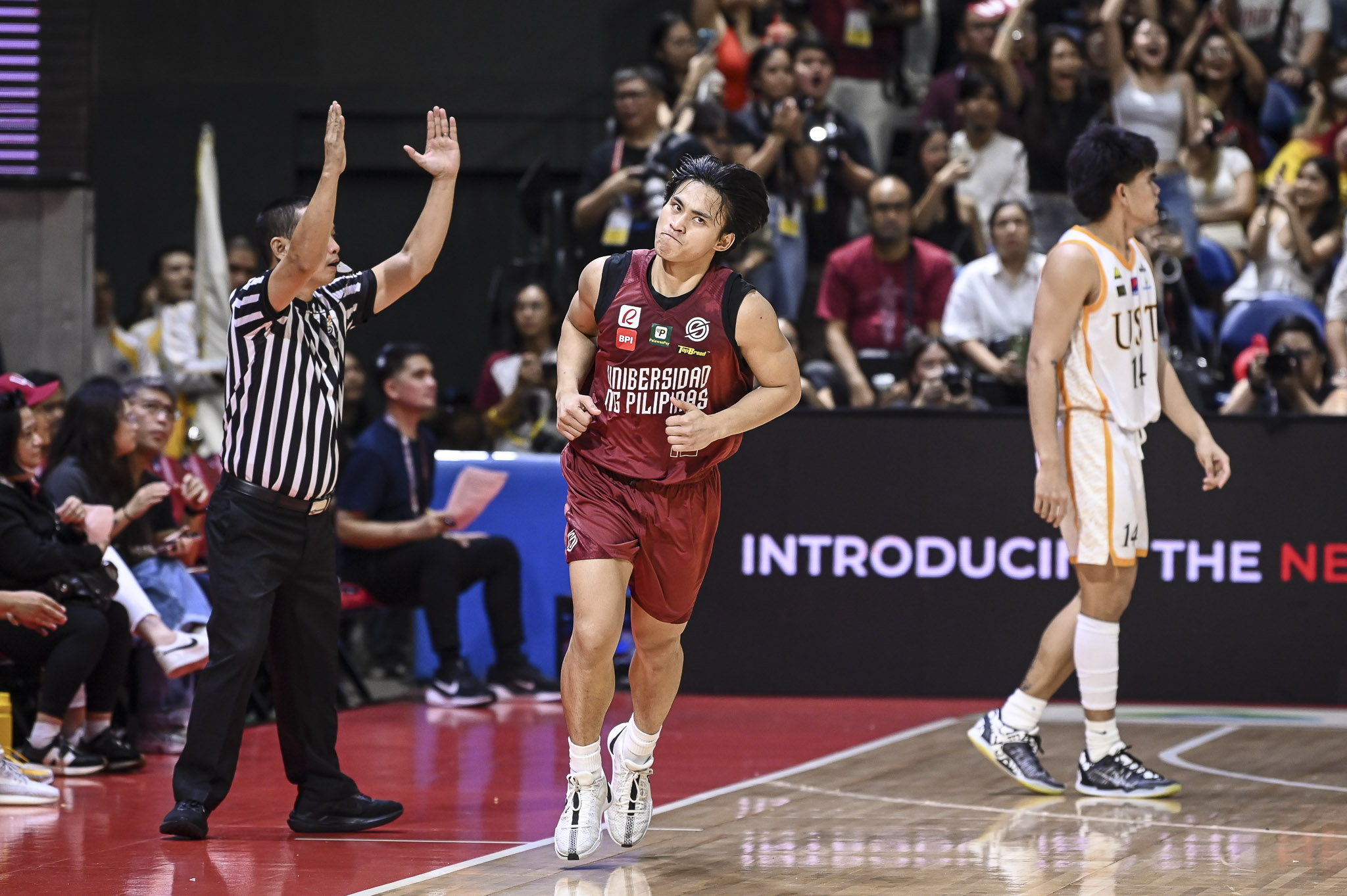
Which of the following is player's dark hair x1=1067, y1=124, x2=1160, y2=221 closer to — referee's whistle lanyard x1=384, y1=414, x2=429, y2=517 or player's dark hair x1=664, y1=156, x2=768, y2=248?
player's dark hair x1=664, y1=156, x2=768, y2=248

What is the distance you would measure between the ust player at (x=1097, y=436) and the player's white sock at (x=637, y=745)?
163 cm

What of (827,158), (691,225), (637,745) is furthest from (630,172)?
(637,745)

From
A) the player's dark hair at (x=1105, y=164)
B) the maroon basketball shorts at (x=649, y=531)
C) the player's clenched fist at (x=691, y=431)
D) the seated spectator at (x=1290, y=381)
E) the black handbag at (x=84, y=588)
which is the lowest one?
the black handbag at (x=84, y=588)

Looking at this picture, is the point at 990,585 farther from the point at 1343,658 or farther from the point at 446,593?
the point at 446,593

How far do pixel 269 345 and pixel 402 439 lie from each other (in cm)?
364

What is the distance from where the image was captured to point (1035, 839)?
5.33 meters

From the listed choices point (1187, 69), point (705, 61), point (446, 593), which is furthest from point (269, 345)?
point (1187, 69)

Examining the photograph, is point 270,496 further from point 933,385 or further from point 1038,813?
point 933,385

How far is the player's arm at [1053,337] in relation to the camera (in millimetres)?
5984

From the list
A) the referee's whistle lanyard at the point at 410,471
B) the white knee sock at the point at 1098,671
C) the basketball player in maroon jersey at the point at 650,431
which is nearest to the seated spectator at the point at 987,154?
the referee's whistle lanyard at the point at 410,471

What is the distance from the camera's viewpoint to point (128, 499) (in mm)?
7195

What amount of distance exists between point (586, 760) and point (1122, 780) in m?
2.18

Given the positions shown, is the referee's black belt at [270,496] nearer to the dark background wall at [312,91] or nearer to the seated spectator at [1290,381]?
the seated spectator at [1290,381]

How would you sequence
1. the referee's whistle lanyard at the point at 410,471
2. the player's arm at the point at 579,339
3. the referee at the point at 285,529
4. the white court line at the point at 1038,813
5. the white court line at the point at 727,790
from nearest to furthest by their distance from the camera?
the white court line at the point at 727,790 → the player's arm at the point at 579,339 → the referee at the point at 285,529 → the white court line at the point at 1038,813 → the referee's whistle lanyard at the point at 410,471
